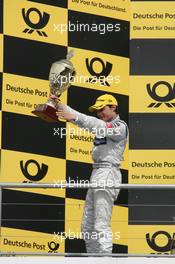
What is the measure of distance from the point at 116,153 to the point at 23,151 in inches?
57.0

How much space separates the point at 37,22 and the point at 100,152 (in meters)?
1.77

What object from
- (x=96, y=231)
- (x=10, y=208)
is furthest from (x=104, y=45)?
(x=96, y=231)

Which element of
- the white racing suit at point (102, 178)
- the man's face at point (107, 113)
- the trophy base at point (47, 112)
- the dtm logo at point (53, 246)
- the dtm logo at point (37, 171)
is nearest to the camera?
the white racing suit at point (102, 178)

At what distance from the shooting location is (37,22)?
8.71 meters

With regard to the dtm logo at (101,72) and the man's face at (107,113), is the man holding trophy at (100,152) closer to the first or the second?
the man's face at (107,113)

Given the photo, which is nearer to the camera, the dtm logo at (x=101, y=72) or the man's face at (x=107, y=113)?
the man's face at (x=107, y=113)

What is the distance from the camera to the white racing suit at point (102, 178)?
707 cm

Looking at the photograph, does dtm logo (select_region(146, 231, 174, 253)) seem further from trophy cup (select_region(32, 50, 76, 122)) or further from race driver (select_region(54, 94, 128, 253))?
trophy cup (select_region(32, 50, 76, 122))

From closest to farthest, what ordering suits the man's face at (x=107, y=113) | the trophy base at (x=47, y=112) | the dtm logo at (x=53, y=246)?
the trophy base at (x=47, y=112) → the man's face at (x=107, y=113) → the dtm logo at (x=53, y=246)

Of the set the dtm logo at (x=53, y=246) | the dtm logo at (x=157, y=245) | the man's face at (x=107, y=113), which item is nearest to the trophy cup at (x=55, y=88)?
the man's face at (x=107, y=113)

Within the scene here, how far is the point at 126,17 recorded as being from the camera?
344 inches

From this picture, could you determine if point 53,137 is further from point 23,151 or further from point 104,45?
point 104,45

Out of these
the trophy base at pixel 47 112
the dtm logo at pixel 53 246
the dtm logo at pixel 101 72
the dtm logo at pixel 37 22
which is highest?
the dtm logo at pixel 37 22

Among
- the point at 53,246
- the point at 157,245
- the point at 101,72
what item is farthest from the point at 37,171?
the point at 157,245
